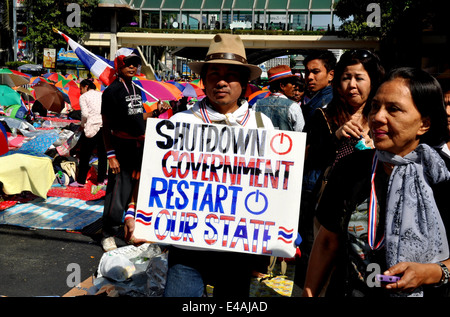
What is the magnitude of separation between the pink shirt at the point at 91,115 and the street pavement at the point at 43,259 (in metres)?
2.52

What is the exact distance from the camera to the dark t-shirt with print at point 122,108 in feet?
17.1

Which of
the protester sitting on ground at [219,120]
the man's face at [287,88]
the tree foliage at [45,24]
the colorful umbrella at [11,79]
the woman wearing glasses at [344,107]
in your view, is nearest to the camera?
the protester sitting on ground at [219,120]

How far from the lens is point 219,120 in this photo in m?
2.66

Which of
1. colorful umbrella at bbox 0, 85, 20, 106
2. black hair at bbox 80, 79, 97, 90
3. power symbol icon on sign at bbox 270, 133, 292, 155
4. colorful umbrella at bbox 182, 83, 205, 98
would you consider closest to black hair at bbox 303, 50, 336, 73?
power symbol icon on sign at bbox 270, 133, 292, 155

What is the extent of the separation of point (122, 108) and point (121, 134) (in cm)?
28

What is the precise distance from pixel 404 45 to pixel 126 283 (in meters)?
23.3

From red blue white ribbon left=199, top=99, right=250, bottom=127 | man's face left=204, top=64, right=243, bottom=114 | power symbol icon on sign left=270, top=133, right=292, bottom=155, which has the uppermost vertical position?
man's face left=204, top=64, right=243, bottom=114

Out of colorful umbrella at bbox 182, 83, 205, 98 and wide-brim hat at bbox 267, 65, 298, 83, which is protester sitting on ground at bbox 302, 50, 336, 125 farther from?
colorful umbrella at bbox 182, 83, 205, 98

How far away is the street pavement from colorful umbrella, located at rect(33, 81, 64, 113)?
10895 millimetres

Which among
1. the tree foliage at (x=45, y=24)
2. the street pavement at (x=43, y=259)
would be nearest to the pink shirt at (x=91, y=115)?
the street pavement at (x=43, y=259)

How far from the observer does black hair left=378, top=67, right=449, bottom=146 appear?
1917mm

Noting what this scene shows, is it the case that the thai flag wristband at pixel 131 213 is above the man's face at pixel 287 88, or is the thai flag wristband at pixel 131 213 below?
below

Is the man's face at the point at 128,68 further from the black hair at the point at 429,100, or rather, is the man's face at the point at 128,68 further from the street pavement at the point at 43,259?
the black hair at the point at 429,100

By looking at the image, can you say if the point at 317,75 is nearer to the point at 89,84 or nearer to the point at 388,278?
the point at 388,278
